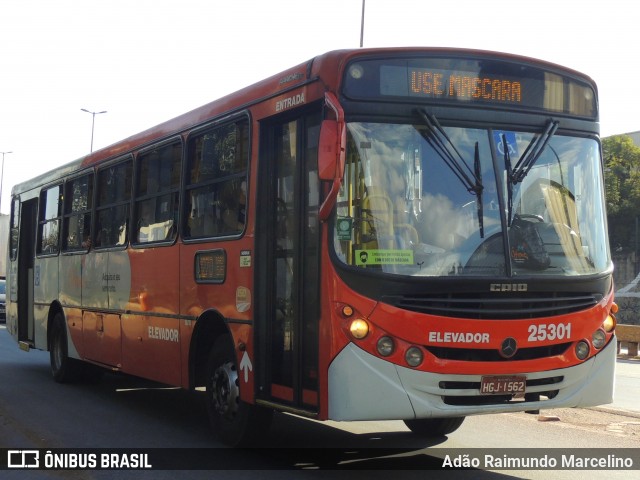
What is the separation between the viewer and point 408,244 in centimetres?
679

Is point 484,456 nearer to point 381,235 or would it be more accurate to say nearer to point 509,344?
point 509,344

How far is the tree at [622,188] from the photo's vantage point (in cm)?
5491

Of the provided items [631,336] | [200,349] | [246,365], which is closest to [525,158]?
[246,365]

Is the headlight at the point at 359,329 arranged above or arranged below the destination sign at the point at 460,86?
below

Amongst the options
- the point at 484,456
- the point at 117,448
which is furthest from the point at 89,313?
the point at 484,456

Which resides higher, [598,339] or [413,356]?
[598,339]

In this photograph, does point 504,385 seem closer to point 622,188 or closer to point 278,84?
point 278,84

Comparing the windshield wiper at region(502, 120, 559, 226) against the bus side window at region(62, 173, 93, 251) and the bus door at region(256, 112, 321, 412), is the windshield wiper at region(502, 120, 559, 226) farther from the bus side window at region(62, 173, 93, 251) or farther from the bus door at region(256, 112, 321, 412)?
the bus side window at region(62, 173, 93, 251)

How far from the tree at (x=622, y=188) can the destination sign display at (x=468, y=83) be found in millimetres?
47149

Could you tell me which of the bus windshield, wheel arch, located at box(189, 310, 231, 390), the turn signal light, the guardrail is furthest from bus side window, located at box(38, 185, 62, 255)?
the guardrail

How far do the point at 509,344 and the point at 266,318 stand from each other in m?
2.03

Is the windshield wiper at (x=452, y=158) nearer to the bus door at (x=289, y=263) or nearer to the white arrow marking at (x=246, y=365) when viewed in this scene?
the bus door at (x=289, y=263)

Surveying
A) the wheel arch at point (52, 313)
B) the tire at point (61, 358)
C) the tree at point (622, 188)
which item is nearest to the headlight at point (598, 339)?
the tire at point (61, 358)

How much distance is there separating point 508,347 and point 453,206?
1083 mm
